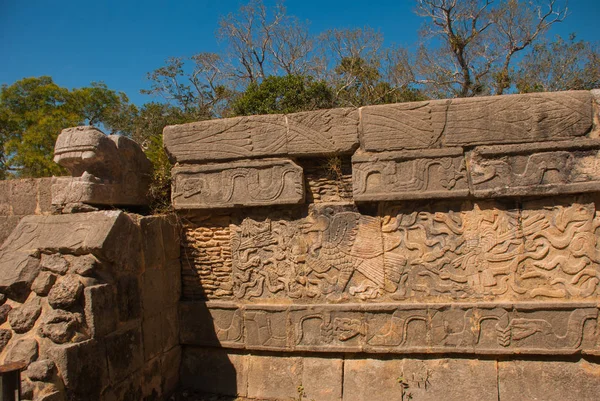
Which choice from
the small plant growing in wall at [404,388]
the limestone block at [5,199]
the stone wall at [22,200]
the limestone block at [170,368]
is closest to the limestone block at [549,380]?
the small plant growing in wall at [404,388]

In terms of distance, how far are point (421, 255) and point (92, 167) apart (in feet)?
8.37

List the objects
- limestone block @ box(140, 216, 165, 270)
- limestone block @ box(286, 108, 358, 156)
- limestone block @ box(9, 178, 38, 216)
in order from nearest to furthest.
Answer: limestone block @ box(140, 216, 165, 270) → limestone block @ box(286, 108, 358, 156) → limestone block @ box(9, 178, 38, 216)

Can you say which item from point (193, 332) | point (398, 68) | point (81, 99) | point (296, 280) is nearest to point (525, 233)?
point (296, 280)

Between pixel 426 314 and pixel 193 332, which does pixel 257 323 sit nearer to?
pixel 193 332

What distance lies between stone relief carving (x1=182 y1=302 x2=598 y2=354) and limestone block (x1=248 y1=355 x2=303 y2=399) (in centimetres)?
12

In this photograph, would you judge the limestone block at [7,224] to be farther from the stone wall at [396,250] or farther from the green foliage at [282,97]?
the green foliage at [282,97]

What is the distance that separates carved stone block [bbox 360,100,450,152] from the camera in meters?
3.19

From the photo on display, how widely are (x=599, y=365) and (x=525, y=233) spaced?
1013 millimetres

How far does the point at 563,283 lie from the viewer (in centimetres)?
306

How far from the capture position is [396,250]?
328 cm

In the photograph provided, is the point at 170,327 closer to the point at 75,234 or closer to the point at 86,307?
the point at 86,307

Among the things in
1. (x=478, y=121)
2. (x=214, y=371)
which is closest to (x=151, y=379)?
(x=214, y=371)

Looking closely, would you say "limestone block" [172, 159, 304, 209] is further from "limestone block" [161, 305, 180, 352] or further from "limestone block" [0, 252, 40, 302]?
"limestone block" [0, 252, 40, 302]

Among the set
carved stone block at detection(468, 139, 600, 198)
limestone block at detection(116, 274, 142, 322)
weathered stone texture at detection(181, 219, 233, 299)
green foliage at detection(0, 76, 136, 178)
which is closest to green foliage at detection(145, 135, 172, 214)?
weathered stone texture at detection(181, 219, 233, 299)
